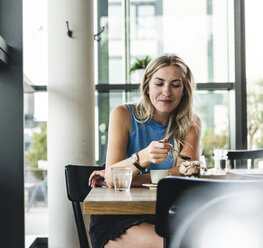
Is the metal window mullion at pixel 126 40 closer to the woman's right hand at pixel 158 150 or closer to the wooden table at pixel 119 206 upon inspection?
the woman's right hand at pixel 158 150

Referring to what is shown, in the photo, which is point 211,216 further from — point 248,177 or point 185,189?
point 248,177

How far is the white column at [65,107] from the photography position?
3.14m

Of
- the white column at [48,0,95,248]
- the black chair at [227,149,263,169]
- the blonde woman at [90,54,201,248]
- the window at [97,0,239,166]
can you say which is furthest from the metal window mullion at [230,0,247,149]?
the blonde woman at [90,54,201,248]

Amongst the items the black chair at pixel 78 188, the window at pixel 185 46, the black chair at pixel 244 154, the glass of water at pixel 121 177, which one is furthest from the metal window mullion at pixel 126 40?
the glass of water at pixel 121 177

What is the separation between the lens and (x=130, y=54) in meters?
4.50

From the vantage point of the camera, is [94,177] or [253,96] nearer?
[94,177]

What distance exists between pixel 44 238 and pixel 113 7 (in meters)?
2.46

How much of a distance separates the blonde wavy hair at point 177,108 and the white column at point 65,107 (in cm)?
110

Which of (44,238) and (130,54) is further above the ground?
(130,54)

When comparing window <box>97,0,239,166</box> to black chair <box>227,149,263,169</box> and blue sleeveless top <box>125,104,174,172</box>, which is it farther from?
blue sleeveless top <box>125,104,174,172</box>

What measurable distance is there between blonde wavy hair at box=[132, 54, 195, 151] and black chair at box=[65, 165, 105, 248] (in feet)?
1.26

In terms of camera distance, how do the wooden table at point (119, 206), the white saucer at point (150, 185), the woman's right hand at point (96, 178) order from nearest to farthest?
the wooden table at point (119, 206) < the white saucer at point (150, 185) < the woman's right hand at point (96, 178)

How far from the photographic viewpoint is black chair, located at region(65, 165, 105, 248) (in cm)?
179

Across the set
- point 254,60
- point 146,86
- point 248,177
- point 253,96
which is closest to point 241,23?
point 254,60
